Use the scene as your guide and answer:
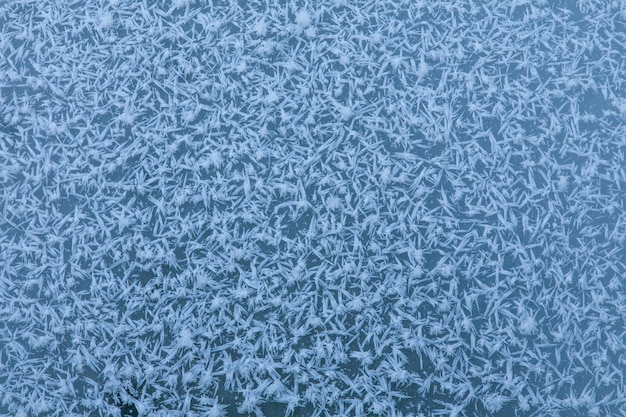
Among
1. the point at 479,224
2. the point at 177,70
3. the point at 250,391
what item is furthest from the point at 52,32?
the point at 479,224

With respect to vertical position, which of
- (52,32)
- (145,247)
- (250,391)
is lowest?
(250,391)

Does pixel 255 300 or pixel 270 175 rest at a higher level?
pixel 270 175

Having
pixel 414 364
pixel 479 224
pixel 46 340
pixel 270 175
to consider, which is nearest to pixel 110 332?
pixel 46 340

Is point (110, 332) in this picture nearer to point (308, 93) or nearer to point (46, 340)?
point (46, 340)

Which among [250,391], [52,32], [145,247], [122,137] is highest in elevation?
[52,32]

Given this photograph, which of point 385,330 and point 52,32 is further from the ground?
point 52,32

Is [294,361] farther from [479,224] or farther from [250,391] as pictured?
[479,224]
